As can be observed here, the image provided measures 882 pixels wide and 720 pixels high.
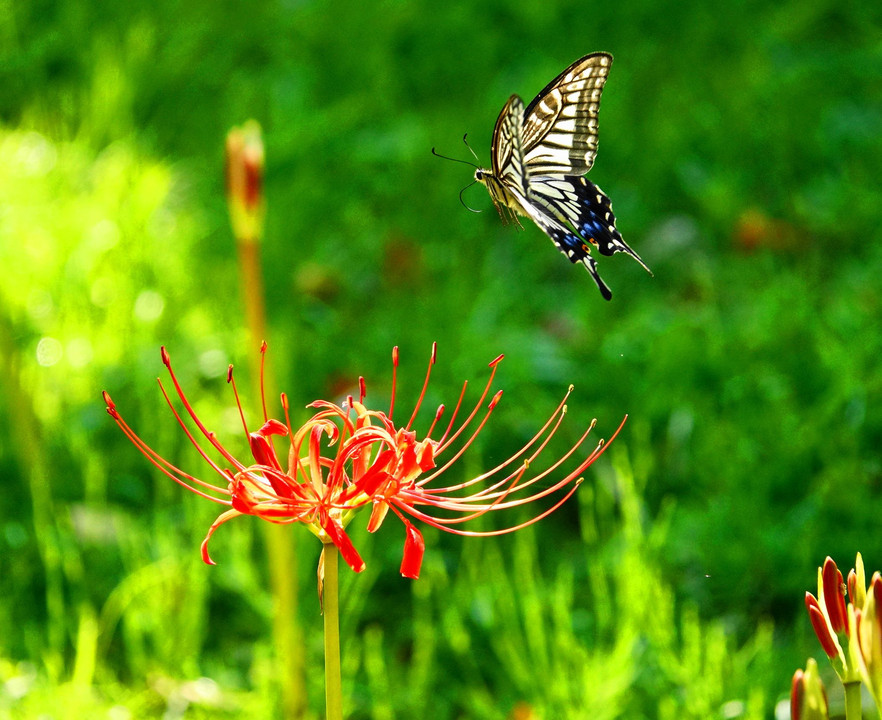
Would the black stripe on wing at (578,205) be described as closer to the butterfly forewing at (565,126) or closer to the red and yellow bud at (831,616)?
the butterfly forewing at (565,126)

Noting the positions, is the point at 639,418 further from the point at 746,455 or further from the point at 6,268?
the point at 6,268

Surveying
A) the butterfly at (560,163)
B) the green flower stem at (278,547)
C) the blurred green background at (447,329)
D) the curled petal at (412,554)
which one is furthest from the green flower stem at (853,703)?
the green flower stem at (278,547)

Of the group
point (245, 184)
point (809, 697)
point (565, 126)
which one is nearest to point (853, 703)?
point (809, 697)

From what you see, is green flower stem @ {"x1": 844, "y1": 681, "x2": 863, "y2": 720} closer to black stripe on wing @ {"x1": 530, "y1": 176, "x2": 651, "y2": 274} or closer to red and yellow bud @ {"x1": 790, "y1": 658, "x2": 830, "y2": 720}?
red and yellow bud @ {"x1": 790, "y1": 658, "x2": 830, "y2": 720}

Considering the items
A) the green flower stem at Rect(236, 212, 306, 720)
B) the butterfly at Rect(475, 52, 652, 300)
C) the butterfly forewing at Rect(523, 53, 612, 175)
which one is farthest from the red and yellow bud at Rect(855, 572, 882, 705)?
the green flower stem at Rect(236, 212, 306, 720)

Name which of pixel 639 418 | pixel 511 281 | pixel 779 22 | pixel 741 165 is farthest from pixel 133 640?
pixel 779 22
